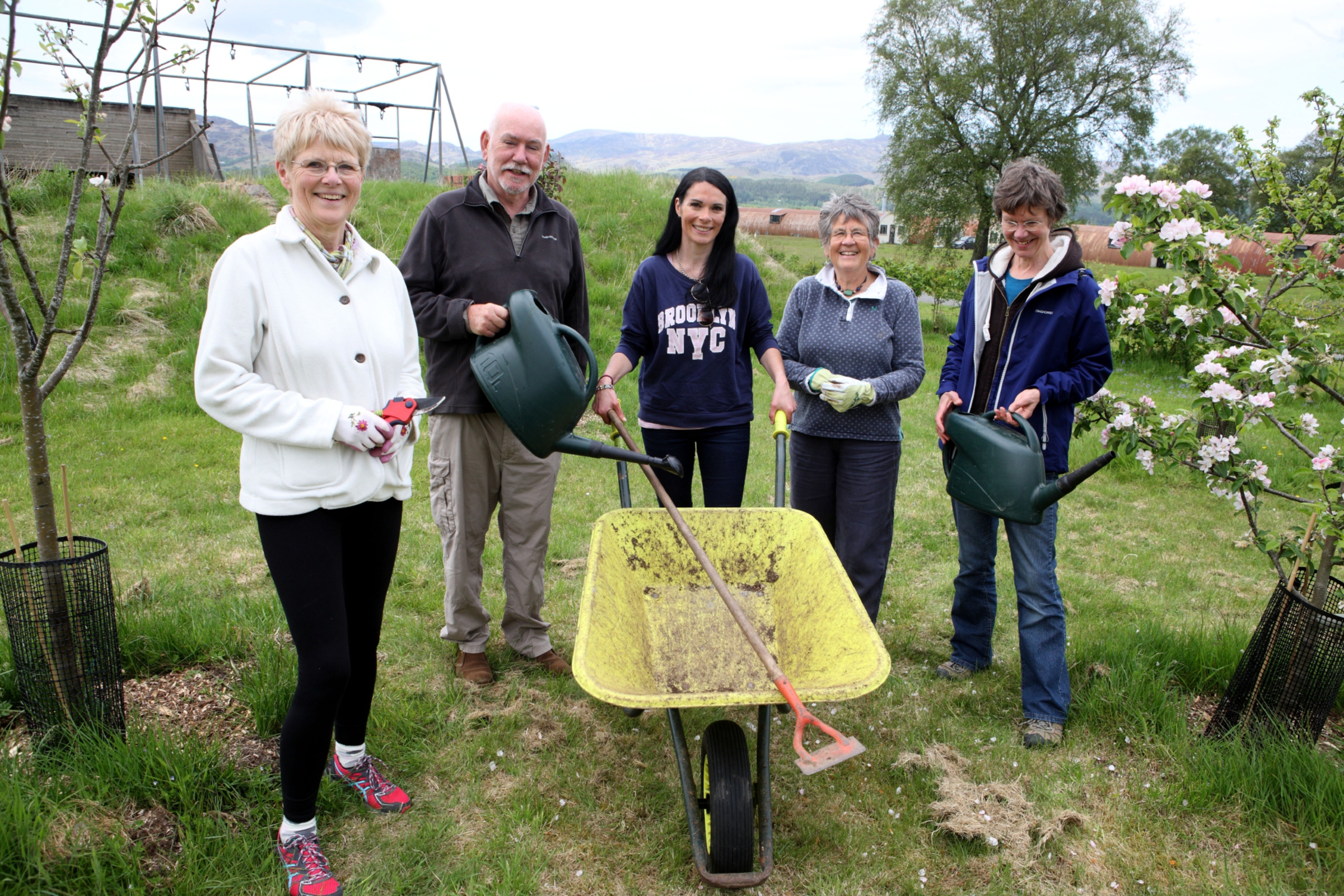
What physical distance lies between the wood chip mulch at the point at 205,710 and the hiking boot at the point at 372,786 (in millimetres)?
183

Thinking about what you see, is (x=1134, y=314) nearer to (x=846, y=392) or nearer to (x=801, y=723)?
(x=846, y=392)

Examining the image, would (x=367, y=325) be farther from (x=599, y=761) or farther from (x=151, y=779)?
(x=599, y=761)

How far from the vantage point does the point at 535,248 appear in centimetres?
261

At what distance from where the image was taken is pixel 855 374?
282cm

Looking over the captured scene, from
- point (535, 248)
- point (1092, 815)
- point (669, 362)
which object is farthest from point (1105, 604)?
point (535, 248)

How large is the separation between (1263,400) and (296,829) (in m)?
2.71

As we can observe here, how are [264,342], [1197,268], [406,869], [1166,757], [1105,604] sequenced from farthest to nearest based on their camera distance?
1. [1105,604]
2. [1166,757]
3. [1197,268]
4. [406,869]
5. [264,342]

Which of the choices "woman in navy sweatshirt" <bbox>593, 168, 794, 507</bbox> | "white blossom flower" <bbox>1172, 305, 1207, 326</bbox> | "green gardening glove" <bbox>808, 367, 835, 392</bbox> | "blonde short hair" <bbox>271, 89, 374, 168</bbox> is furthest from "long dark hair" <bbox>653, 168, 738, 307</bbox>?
"white blossom flower" <bbox>1172, 305, 1207, 326</bbox>

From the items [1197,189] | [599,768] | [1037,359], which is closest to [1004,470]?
[1037,359]

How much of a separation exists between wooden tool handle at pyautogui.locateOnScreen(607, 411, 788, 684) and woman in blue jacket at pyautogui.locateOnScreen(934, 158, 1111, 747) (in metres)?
0.89

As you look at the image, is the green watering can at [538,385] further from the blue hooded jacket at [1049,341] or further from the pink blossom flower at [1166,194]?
the pink blossom flower at [1166,194]

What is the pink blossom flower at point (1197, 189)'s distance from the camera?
224cm

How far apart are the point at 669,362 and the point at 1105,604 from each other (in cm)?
254

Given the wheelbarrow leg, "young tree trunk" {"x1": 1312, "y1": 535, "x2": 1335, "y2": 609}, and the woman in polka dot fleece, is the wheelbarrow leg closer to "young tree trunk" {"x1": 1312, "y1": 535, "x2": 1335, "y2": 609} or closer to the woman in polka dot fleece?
the woman in polka dot fleece
